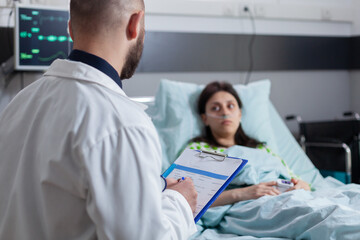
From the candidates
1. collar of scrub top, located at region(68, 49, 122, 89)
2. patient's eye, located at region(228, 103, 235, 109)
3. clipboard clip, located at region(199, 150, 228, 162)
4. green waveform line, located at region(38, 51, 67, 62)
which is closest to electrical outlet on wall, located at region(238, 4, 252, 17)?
patient's eye, located at region(228, 103, 235, 109)

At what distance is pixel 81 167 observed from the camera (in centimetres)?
89

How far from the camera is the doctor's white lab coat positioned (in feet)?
2.89

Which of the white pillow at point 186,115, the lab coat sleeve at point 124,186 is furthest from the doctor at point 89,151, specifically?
the white pillow at point 186,115

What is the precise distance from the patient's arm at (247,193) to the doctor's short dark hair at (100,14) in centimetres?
123

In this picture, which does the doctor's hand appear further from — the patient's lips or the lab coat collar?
the patient's lips

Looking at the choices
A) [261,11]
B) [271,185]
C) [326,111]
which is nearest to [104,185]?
[271,185]

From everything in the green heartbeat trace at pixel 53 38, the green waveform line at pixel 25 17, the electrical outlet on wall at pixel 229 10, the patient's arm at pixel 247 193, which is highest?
the electrical outlet on wall at pixel 229 10

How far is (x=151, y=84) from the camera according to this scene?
3096 mm

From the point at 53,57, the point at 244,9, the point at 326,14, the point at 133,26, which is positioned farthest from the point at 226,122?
the point at 326,14

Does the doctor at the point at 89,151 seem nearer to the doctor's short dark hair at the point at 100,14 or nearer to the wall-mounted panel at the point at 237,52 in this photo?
the doctor's short dark hair at the point at 100,14

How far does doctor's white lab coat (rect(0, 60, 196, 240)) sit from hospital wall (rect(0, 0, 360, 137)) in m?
1.94

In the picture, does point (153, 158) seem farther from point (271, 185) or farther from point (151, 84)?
point (151, 84)

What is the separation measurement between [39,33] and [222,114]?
1228mm

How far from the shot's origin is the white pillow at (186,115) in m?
2.62
